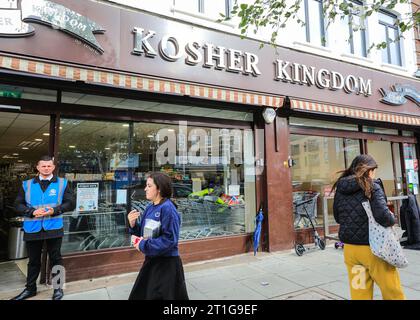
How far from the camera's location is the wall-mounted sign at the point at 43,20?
410 centimetres

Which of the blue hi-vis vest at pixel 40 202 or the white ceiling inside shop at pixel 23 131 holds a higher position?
the white ceiling inside shop at pixel 23 131

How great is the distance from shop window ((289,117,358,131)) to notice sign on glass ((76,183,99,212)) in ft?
15.1

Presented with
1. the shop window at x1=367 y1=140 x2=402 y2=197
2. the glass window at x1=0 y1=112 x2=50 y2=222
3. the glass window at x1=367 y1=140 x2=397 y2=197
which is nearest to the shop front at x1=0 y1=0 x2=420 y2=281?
the glass window at x1=0 y1=112 x2=50 y2=222

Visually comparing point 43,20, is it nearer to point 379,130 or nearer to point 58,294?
point 58,294

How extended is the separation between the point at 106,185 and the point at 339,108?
5.54 metres

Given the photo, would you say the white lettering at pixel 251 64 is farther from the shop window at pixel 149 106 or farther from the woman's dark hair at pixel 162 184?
the woman's dark hair at pixel 162 184

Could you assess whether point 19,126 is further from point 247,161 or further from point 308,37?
point 308,37

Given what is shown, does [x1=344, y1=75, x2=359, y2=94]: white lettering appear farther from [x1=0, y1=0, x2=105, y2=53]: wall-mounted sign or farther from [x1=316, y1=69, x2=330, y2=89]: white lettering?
[x1=0, y1=0, x2=105, y2=53]: wall-mounted sign

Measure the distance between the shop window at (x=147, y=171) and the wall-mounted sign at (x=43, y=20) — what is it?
1395 millimetres

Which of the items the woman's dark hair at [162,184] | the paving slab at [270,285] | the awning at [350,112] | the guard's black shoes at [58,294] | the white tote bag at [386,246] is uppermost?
the awning at [350,112]

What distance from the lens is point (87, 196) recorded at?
5117mm

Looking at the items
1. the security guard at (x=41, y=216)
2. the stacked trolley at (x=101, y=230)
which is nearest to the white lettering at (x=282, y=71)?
the stacked trolley at (x=101, y=230)

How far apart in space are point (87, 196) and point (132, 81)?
216cm
